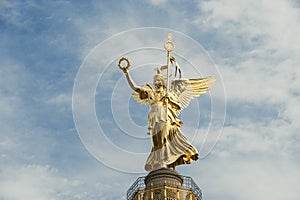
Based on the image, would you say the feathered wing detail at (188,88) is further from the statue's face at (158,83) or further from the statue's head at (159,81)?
the statue's face at (158,83)

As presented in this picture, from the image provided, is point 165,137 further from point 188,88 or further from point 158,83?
point 188,88

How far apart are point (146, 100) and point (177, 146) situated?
4.31 metres

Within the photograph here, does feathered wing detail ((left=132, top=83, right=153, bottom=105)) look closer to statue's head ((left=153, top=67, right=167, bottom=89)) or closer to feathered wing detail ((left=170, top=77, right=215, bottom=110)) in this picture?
statue's head ((left=153, top=67, right=167, bottom=89))

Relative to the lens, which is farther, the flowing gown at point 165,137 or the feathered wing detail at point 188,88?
the feathered wing detail at point 188,88

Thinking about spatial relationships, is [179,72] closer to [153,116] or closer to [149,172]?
[153,116]

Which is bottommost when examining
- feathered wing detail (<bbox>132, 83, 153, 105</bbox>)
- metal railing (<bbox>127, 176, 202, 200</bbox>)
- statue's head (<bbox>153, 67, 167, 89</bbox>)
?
metal railing (<bbox>127, 176, 202, 200</bbox>)

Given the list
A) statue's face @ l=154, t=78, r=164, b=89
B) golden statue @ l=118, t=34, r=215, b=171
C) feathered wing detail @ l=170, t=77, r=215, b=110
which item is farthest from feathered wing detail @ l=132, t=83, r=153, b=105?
feathered wing detail @ l=170, t=77, r=215, b=110

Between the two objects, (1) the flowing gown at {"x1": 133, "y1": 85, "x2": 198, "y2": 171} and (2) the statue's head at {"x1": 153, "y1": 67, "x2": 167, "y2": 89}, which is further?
(2) the statue's head at {"x1": 153, "y1": 67, "x2": 167, "y2": 89}

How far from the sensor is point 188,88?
45.8 m

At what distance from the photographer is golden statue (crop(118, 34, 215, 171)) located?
41750 millimetres

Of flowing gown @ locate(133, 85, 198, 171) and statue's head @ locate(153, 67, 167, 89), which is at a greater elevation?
statue's head @ locate(153, 67, 167, 89)

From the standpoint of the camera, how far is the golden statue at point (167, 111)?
41750 mm

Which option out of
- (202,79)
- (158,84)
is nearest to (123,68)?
(158,84)

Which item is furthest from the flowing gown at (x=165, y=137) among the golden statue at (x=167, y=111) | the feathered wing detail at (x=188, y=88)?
the feathered wing detail at (x=188, y=88)
